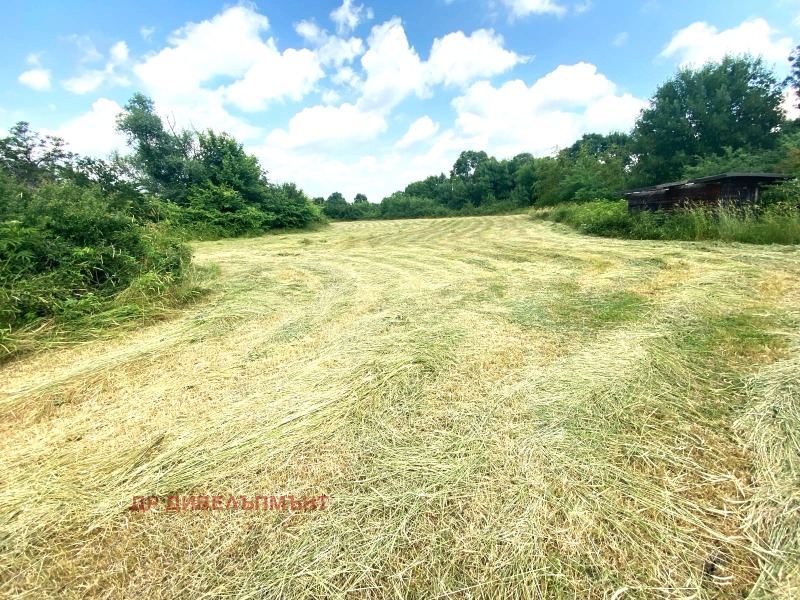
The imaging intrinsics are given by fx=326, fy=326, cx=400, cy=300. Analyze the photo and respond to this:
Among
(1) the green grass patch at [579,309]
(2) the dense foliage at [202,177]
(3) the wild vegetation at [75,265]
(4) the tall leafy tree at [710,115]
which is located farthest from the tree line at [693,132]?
(3) the wild vegetation at [75,265]

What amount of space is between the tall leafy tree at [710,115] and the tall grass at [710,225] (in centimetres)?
1485

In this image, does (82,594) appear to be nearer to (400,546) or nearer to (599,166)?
(400,546)

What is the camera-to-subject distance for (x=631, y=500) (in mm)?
1276

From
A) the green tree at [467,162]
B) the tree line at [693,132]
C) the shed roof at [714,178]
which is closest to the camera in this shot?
the shed roof at [714,178]

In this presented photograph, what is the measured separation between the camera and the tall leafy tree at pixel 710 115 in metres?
19.6

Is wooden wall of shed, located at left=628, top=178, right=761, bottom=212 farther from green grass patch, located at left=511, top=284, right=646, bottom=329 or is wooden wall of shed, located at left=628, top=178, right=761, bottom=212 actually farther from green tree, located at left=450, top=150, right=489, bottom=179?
green tree, located at left=450, top=150, right=489, bottom=179

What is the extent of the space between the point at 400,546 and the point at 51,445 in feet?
6.14

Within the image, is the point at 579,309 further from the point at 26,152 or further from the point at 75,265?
the point at 26,152

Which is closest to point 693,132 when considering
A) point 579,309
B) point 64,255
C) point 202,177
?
point 579,309

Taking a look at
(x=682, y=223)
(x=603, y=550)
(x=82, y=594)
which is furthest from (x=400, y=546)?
(x=682, y=223)

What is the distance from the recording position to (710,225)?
7.54m

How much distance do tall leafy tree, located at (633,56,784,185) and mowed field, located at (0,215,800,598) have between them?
24.3 m

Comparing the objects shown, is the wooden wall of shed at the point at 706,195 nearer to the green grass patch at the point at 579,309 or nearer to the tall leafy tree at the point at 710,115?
the green grass patch at the point at 579,309

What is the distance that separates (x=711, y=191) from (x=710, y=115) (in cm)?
1803
